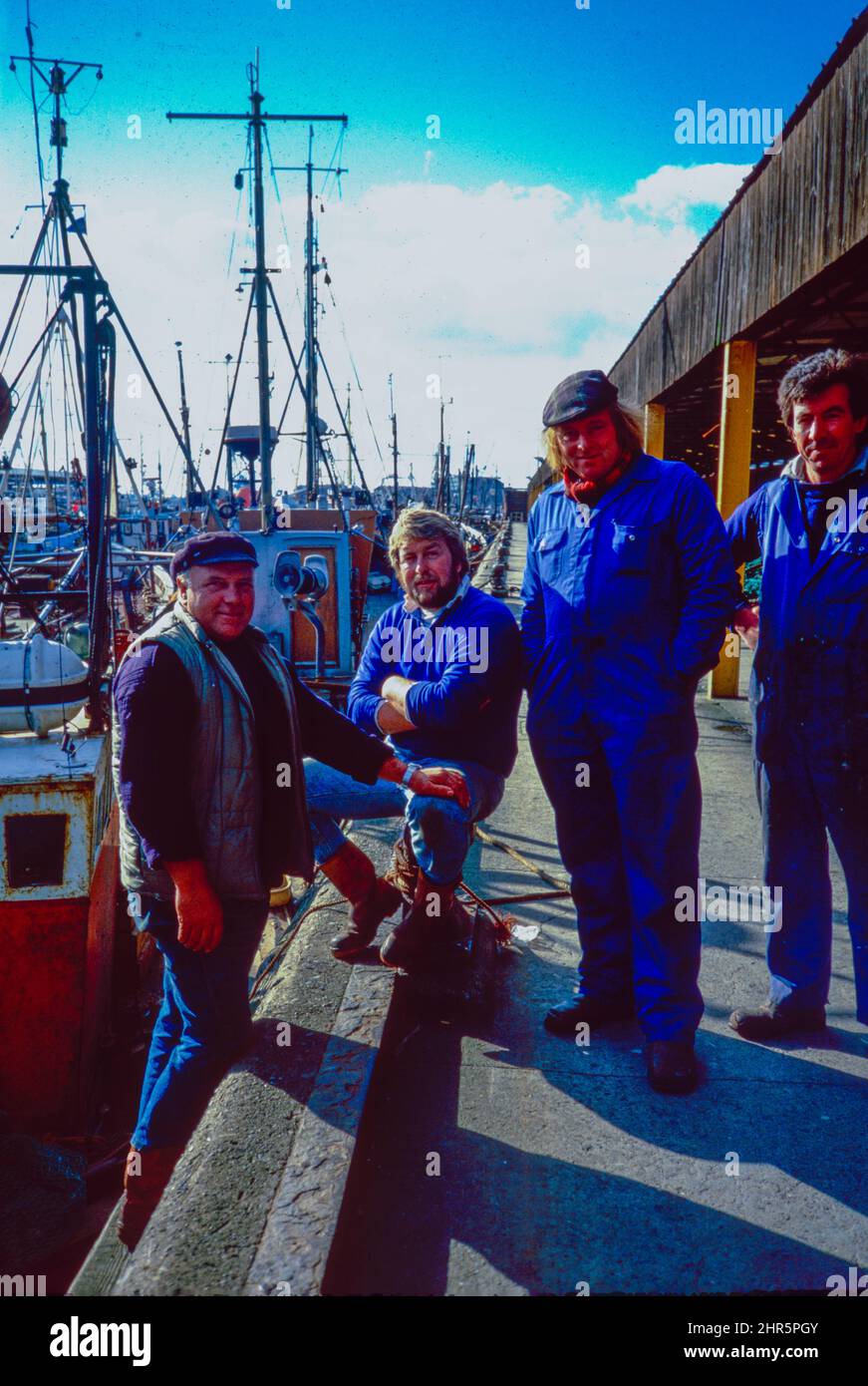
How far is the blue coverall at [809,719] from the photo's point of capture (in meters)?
2.86

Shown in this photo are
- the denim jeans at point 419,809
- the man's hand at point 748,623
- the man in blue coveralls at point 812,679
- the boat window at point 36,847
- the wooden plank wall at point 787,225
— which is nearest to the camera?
the man in blue coveralls at point 812,679

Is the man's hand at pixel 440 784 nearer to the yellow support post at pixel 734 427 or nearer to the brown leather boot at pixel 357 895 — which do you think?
the brown leather boot at pixel 357 895

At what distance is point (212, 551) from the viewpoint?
3.01 meters

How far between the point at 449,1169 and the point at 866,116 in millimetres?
6573

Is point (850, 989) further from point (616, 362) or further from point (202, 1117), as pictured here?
point (616, 362)

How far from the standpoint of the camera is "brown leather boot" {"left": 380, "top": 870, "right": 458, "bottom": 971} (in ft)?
11.0

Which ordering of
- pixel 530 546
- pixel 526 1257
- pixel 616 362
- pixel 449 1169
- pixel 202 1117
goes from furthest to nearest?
pixel 616 362
pixel 530 546
pixel 202 1117
pixel 449 1169
pixel 526 1257

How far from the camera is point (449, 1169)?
8.37 ft

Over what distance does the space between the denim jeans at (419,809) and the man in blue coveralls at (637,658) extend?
389 millimetres

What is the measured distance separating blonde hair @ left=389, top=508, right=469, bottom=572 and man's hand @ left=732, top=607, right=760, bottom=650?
38.3 inches

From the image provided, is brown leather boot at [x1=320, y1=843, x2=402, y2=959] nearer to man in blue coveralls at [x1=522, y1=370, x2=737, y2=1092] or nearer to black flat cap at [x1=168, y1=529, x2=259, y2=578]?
man in blue coveralls at [x1=522, y1=370, x2=737, y2=1092]

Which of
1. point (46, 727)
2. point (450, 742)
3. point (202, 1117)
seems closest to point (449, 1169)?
point (202, 1117)

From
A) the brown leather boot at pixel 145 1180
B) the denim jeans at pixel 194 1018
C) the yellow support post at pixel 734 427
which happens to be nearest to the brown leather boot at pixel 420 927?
the denim jeans at pixel 194 1018

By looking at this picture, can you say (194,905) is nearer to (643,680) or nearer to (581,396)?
(643,680)
